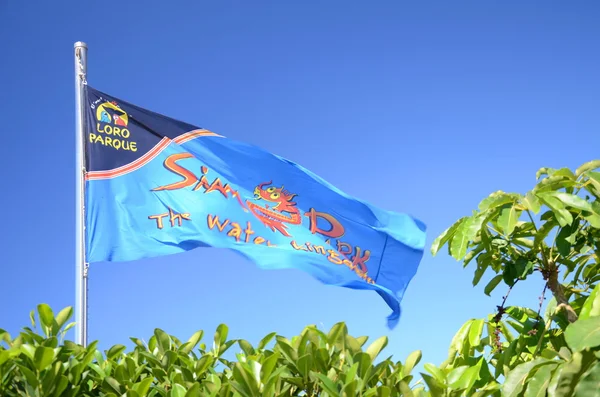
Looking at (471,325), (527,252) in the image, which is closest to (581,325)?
(527,252)

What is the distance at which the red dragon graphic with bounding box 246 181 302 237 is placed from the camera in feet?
26.5

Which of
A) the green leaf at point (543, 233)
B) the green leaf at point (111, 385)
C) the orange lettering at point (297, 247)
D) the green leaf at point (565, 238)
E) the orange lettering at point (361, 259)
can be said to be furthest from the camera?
the orange lettering at point (361, 259)

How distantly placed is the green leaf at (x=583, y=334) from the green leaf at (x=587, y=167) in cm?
145

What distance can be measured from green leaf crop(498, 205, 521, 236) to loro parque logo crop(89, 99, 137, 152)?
4903 millimetres

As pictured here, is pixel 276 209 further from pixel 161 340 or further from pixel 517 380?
pixel 517 380

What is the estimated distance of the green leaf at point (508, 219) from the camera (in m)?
3.87

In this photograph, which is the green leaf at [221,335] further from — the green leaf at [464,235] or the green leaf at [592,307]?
the green leaf at [592,307]

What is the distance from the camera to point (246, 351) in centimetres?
414

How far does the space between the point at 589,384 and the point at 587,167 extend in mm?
1688

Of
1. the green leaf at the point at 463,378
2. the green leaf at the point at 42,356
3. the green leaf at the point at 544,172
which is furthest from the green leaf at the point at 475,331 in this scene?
the green leaf at the point at 42,356

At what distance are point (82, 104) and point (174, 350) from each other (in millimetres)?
4400

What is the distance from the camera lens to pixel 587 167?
4.14 meters

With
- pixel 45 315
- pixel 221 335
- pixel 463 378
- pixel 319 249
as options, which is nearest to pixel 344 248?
pixel 319 249

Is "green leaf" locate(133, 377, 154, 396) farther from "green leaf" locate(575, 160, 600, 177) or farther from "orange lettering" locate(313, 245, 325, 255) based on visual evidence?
"orange lettering" locate(313, 245, 325, 255)
